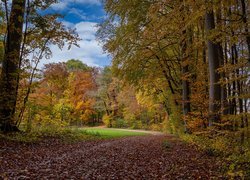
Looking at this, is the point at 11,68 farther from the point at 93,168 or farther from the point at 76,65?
the point at 76,65

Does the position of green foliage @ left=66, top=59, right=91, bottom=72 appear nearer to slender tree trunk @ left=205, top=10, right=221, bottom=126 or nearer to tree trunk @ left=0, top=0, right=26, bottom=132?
tree trunk @ left=0, top=0, right=26, bottom=132

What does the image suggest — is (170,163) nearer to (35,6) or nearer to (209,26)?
(209,26)

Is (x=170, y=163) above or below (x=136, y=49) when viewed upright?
below

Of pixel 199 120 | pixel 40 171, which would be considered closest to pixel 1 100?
pixel 40 171

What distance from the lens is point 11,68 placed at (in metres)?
10.7


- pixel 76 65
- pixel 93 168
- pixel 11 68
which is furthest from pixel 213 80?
pixel 76 65

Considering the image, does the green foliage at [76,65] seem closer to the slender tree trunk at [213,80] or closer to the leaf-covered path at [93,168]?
the slender tree trunk at [213,80]

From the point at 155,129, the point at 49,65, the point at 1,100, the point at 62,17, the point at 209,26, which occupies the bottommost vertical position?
the point at 155,129

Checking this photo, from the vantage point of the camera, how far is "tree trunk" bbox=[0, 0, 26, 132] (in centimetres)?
1026

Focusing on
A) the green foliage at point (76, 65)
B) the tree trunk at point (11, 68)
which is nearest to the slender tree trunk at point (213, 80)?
the tree trunk at point (11, 68)

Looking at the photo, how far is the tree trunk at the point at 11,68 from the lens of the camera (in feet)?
33.7

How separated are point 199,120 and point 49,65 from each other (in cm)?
2885

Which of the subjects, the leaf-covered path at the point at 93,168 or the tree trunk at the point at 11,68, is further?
the tree trunk at the point at 11,68

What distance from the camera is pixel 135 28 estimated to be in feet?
47.1
